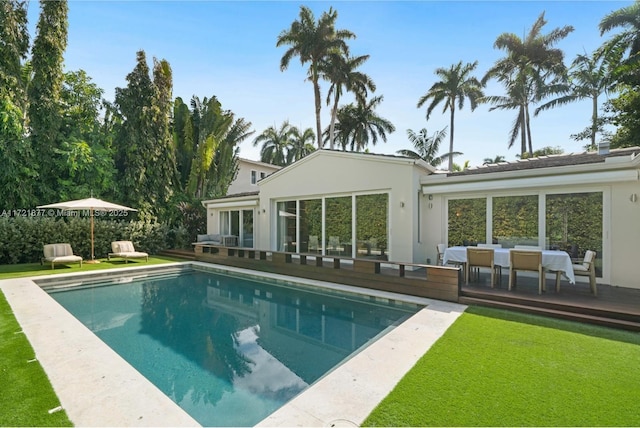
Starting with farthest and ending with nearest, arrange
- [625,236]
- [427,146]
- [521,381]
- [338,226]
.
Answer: [427,146] → [338,226] → [625,236] → [521,381]

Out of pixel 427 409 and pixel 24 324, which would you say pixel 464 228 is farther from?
pixel 24 324

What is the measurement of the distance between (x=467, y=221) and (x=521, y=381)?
8.12m

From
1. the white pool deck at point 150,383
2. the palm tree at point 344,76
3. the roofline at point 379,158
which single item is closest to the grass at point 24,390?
the white pool deck at point 150,383

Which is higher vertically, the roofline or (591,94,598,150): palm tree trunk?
(591,94,598,150): palm tree trunk

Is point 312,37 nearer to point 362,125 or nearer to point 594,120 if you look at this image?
point 362,125

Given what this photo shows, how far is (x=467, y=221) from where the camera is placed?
1159 cm

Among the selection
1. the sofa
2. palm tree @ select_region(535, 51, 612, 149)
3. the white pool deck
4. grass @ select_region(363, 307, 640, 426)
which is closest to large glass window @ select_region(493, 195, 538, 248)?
grass @ select_region(363, 307, 640, 426)

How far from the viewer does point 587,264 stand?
8180mm

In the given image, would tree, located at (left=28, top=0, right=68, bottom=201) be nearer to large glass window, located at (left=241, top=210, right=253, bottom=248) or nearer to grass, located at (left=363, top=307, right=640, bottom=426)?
large glass window, located at (left=241, top=210, right=253, bottom=248)

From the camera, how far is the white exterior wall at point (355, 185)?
11750mm

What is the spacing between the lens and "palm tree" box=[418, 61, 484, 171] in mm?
30812

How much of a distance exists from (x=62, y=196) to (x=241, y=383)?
63.2ft

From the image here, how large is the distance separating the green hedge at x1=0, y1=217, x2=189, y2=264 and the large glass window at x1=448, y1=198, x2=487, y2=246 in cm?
1716

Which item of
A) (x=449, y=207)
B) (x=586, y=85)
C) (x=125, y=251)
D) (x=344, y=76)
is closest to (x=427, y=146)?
(x=344, y=76)
